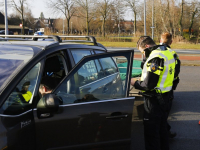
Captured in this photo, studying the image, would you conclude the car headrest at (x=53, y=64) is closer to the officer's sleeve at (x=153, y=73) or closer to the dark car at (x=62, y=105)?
the dark car at (x=62, y=105)

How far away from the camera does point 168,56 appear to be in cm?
346

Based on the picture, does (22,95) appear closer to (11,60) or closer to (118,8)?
(11,60)

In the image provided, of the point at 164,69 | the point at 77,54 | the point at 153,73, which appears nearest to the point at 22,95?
the point at 77,54

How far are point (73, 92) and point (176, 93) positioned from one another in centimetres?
611

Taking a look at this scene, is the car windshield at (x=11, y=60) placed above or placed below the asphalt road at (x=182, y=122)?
above

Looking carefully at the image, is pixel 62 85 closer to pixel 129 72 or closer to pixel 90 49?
pixel 129 72

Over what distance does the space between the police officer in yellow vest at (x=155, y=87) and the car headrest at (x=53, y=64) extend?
3.23ft

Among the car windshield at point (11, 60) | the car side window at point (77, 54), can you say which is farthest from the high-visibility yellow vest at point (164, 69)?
the car windshield at point (11, 60)

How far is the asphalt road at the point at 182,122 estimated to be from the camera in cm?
453

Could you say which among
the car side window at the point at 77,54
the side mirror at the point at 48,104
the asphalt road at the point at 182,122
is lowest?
the asphalt road at the point at 182,122

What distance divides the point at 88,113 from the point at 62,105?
0.27 meters

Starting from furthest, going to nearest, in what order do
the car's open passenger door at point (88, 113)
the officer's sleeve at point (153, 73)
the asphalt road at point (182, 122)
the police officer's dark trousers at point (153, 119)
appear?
the asphalt road at point (182, 122)
the police officer's dark trousers at point (153, 119)
the officer's sleeve at point (153, 73)
the car's open passenger door at point (88, 113)

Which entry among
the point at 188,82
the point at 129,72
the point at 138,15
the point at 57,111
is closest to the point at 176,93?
the point at 188,82

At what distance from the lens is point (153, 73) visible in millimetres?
3342
